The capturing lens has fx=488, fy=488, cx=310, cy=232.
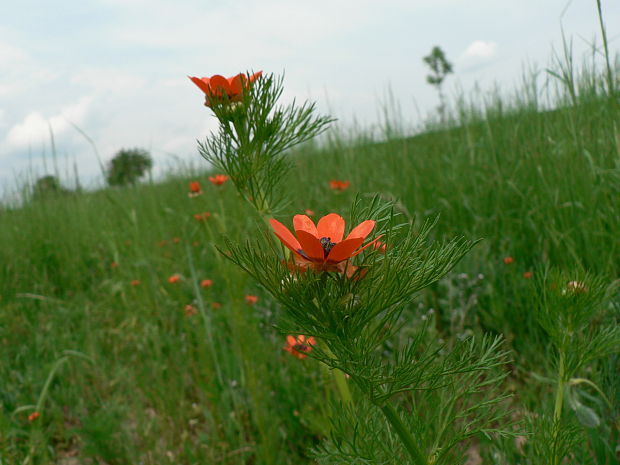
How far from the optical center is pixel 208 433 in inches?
73.4

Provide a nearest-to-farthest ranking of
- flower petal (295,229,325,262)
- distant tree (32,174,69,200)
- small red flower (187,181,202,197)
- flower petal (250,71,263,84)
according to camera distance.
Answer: flower petal (295,229,325,262) < flower petal (250,71,263,84) < small red flower (187,181,202,197) < distant tree (32,174,69,200)

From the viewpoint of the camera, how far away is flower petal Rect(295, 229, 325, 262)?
0.53 meters

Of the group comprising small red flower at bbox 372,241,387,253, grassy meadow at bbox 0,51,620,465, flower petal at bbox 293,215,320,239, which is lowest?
grassy meadow at bbox 0,51,620,465

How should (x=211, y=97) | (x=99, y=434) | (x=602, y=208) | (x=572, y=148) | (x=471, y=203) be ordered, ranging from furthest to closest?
(x=471, y=203) < (x=572, y=148) < (x=602, y=208) < (x=99, y=434) < (x=211, y=97)

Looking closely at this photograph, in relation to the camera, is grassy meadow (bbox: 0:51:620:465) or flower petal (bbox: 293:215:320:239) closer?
flower petal (bbox: 293:215:320:239)

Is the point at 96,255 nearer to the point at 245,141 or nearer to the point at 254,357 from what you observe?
the point at 254,357

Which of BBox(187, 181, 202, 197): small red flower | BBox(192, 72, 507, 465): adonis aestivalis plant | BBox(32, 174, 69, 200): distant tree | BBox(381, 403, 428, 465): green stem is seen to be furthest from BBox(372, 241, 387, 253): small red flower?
BBox(32, 174, 69, 200): distant tree

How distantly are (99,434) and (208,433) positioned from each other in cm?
39

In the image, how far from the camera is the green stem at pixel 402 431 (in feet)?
2.15

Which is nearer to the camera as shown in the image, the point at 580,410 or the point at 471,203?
the point at 580,410

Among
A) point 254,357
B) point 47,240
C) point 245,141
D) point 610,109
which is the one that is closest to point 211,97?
point 245,141

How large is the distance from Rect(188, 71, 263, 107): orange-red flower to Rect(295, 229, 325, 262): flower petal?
478 mm

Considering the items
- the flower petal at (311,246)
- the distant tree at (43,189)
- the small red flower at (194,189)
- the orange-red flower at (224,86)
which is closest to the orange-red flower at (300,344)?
the flower petal at (311,246)

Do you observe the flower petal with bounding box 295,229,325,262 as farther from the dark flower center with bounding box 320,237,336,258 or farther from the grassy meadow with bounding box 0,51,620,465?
the grassy meadow with bounding box 0,51,620,465
